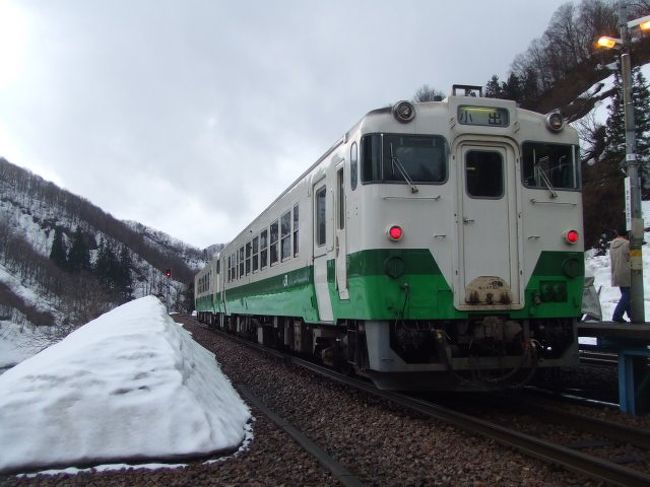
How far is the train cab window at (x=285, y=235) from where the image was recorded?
439 inches

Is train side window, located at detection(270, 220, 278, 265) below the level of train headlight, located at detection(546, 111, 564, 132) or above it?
below

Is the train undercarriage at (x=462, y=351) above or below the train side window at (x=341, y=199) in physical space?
below

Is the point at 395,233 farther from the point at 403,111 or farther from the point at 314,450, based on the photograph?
the point at 314,450

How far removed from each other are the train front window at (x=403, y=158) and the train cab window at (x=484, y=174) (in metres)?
0.34

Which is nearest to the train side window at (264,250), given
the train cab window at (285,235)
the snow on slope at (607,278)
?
the train cab window at (285,235)

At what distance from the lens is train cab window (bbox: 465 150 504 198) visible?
23.3 feet

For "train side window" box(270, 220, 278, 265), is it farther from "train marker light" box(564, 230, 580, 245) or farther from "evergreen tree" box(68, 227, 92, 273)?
"evergreen tree" box(68, 227, 92, 273)

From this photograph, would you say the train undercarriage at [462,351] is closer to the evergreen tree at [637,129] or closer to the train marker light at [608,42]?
the train marker light at [608,42]

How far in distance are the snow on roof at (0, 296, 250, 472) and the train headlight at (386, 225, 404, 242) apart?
2577 mm

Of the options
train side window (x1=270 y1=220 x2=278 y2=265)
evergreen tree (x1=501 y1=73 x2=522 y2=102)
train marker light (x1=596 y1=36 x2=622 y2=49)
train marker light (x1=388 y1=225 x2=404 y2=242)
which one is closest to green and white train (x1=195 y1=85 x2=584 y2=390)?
train marker light (x1=388 y1=225 x2=404 y2=242)

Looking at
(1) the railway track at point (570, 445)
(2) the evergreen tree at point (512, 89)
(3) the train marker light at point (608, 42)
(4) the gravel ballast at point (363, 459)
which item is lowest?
(4) the gravel ballast at point (363, 459)

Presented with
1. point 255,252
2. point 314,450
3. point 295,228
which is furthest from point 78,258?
point 314,450

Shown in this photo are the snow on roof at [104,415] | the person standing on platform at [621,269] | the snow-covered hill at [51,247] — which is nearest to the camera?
the snow on roof at [104,415]

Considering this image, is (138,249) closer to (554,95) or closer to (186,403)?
(554,95)
